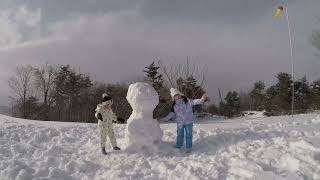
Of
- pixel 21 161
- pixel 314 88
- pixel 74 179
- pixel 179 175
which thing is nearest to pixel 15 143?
pixel 21 161

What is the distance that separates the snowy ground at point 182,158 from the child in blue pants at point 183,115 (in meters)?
0.37

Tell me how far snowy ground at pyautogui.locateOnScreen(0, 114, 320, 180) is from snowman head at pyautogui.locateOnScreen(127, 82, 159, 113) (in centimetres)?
104

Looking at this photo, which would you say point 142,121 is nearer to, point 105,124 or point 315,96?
point 105,124

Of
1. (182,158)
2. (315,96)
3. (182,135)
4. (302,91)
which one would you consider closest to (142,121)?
(182,135)

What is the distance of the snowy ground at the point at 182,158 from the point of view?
6.34 m

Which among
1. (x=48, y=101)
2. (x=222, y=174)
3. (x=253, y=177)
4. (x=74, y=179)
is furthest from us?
(x=48, y=101)

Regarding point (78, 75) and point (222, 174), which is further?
point (78, 75)

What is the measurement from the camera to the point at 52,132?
11.0m

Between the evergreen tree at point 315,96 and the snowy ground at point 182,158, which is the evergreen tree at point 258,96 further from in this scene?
→ the snowy ground at point 182,158

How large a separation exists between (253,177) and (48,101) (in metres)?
40.3

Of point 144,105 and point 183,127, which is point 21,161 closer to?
point 144,105

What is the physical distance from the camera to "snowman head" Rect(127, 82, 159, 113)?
29.7 feet

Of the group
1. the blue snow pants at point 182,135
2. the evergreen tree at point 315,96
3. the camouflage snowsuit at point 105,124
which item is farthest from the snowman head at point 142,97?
the evergreen tree at point 315,96

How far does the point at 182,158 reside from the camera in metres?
7.88
